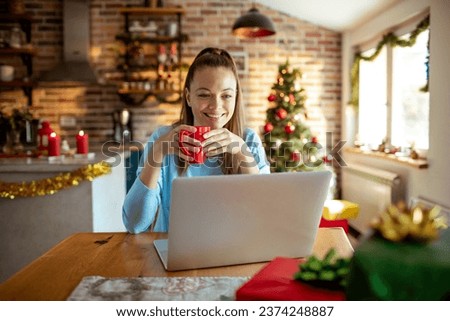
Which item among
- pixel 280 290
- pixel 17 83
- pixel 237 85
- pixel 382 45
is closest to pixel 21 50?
pixel 17 83

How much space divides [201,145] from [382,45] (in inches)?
129

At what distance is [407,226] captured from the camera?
562 mm

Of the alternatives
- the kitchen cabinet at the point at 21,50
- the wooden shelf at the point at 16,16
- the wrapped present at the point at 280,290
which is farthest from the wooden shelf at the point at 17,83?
the wrapped present at the point at 280,290

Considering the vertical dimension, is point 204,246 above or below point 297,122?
below

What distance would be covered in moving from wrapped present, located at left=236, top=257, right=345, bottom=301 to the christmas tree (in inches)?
143

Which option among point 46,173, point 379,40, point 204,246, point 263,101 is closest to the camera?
point 204,246

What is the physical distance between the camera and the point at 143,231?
52.5 inches

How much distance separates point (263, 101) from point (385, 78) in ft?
4.10

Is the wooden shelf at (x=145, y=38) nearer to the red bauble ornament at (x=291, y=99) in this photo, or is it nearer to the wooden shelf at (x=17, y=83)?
the wooden shelf at (x=17, y=83)

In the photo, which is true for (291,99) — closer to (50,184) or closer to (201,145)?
(50,184)

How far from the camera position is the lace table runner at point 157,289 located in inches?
30.7

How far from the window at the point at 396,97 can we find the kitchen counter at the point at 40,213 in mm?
2265
